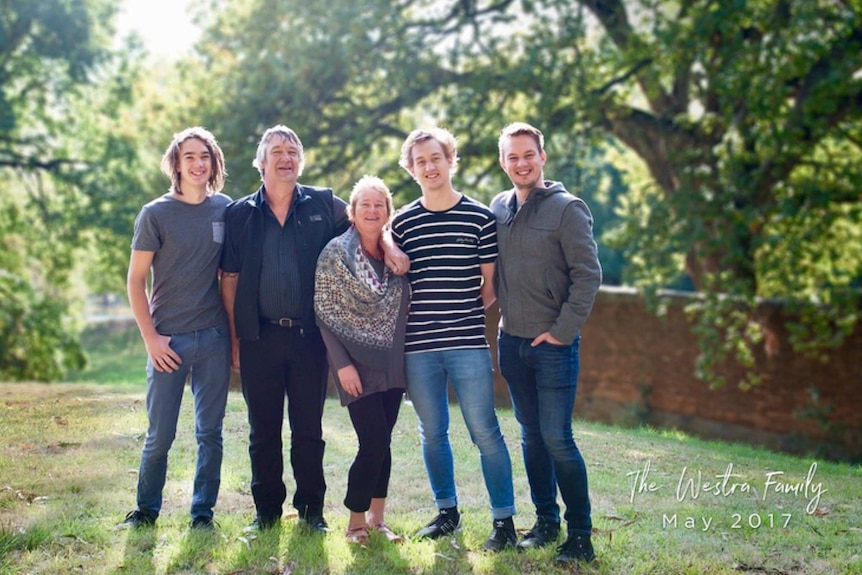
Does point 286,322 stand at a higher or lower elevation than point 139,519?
higher

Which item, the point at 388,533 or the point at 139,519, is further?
the point at 139,519

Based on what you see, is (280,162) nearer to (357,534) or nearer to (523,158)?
(523,158)

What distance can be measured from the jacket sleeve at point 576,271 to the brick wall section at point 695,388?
9330 mm

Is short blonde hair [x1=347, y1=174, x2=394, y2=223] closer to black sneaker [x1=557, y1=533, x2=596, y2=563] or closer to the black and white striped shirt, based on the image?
the black and white striped shirt

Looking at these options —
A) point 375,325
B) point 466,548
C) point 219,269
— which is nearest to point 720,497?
point 466,548

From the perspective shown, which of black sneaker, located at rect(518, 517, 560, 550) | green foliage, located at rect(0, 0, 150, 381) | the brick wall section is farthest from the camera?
green foliage, located at rect(0, 0, 150, 381)

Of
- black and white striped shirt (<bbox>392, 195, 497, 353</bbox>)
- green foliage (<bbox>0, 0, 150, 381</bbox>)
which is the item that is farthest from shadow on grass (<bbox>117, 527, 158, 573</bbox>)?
green foliage (<bbox>0, 0, 150, 381</bbox>)

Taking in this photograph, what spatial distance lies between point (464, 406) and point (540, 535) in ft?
2.65

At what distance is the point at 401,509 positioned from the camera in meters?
5.21

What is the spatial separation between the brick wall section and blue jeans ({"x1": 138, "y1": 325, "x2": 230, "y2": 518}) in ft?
31.0

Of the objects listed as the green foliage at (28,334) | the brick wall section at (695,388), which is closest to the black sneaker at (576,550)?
the brick wall section at (695,388)

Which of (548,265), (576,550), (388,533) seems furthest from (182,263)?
(576,550)

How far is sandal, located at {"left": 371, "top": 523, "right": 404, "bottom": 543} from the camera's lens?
4.44 m

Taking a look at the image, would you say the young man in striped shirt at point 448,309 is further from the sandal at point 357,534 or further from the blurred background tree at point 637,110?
the blurred background tree at point 637,110
